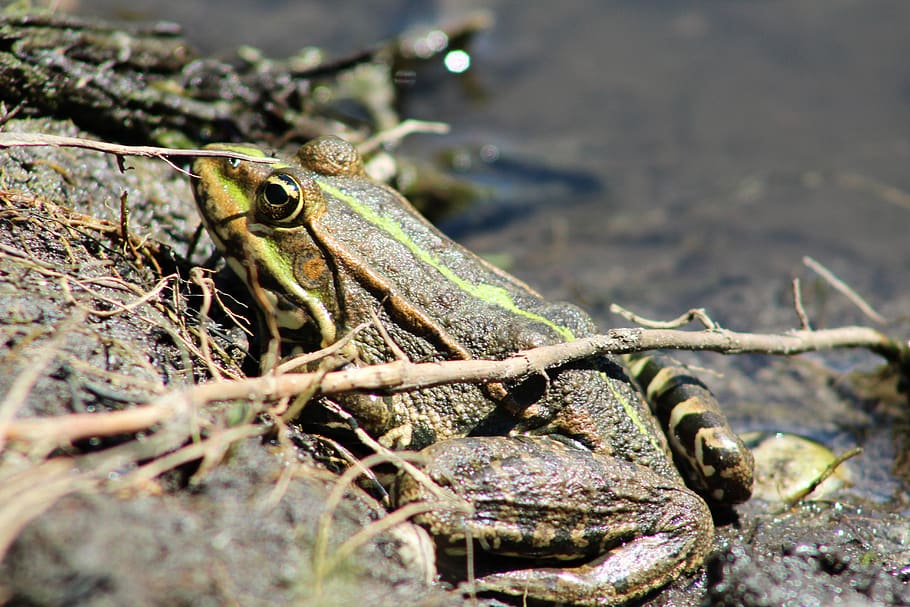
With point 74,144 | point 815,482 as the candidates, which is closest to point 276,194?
point 74,144

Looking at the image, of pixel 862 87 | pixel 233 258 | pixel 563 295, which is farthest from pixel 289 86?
pixel 862 87

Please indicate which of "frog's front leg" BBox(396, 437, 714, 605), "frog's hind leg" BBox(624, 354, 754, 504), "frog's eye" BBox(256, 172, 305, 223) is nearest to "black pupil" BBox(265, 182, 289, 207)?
"frog's eye" BBox(256, 172, 305, 223)

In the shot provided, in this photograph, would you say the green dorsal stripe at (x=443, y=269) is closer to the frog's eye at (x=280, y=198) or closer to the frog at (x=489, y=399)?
the frog at (x=489, y=399)

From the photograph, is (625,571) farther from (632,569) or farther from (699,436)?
(699,436)

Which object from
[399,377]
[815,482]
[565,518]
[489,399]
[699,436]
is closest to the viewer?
[399,377]

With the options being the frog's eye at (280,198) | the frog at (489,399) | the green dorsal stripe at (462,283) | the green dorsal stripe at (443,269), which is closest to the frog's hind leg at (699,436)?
the frog at (489,399)

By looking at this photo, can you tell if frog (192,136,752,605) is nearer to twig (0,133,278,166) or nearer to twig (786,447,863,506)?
twig (0,133,278,166)

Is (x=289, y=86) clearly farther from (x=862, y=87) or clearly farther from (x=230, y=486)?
(x=862, y=87)
